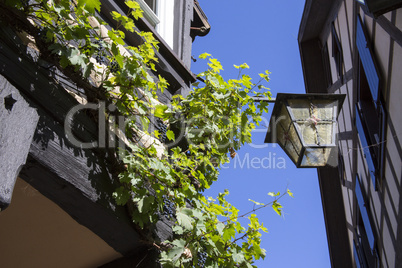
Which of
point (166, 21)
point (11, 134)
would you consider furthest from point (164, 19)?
point (11, 134)

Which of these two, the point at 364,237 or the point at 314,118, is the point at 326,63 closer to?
the point at 364,237

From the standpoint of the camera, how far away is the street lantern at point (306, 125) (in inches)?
132

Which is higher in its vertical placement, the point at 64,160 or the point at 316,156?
the point at 316,156

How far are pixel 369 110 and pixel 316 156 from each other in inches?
100

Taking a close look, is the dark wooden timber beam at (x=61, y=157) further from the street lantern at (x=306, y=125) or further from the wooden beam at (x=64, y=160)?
the street lantern at (x=306, y=125)

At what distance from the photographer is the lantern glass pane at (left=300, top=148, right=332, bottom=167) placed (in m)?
3.36

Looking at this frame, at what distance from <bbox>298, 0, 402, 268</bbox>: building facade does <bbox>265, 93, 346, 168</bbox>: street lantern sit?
0.69m

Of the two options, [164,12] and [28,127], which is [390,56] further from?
[28,127]

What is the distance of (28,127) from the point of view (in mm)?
1801

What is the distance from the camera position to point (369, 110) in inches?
222

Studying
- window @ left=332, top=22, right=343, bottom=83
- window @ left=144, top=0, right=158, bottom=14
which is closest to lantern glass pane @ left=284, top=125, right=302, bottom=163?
window @ left=144, top=0, right=158, bottom=14

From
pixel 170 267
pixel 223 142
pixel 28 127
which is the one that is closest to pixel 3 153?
pixel 28 127

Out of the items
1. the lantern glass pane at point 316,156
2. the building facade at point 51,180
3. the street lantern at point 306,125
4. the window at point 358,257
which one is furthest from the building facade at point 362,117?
the building facade at point 51,180

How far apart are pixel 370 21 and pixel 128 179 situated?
374 centimetres
